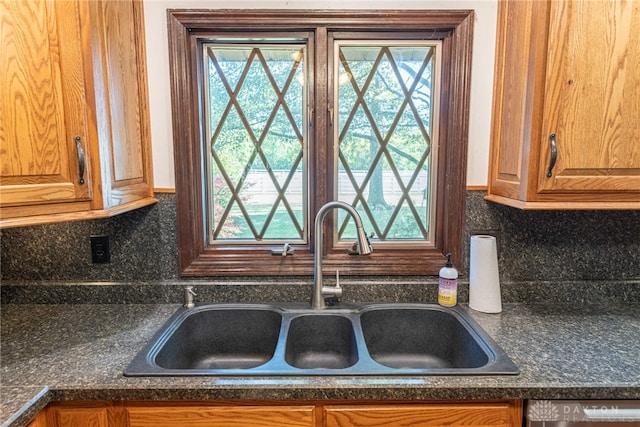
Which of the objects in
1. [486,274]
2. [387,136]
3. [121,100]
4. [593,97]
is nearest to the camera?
[593,97]

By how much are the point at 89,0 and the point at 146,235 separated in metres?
0.80

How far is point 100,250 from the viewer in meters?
1.51

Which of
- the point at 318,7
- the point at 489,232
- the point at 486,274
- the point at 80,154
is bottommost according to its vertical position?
the point at 486,274

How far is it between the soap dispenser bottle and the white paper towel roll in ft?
0.24

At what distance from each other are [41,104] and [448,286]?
1397 mm

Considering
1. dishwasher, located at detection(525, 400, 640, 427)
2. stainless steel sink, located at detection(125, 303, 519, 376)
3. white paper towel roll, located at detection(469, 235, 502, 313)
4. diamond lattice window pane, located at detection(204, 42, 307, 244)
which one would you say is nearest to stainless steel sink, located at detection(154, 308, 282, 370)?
stainless steel sink, located at detection(125, 303, 519, 376)

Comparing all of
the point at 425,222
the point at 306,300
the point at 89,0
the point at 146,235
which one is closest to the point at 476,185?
the point at 425,222

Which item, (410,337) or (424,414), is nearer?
(424,414)

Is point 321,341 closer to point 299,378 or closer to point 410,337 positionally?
point 410,337

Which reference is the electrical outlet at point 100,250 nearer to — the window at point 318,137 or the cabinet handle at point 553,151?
the window at point 318,137

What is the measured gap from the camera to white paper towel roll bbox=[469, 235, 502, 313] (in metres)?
1.41

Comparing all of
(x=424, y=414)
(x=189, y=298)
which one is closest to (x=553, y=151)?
(x=424, y=414)

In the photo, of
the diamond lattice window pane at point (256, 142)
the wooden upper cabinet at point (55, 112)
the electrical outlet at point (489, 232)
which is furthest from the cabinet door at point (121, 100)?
the electrical outlet at point (489, 232)

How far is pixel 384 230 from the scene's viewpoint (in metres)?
1.62
